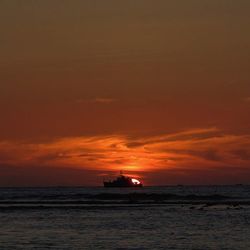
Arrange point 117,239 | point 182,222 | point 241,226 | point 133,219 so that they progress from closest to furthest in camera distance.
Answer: point 117,239 → point 241,226 → point 182,222 → point 133,219

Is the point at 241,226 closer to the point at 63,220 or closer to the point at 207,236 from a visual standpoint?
the point at 207,236

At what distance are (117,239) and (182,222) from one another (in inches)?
527

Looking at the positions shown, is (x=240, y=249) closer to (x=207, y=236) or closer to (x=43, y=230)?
(x=207, y=236)

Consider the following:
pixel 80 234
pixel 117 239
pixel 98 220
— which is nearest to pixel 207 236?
pixel 117 239

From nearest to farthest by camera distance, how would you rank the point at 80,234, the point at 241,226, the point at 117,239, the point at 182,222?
the point at 117,239
the point at 80,234
the point at 241,226
the point at 182,222

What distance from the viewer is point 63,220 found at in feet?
175

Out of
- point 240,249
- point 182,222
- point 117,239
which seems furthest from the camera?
point 182,222

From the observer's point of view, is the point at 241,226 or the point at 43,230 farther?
the point at 241,226

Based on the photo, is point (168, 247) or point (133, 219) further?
point (133, 219)

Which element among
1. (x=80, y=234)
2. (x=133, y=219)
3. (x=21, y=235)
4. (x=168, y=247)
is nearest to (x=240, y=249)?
(x=168, y=247)

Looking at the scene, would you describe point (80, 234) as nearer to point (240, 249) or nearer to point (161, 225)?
point (161, 225)

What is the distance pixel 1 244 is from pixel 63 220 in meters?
18.1

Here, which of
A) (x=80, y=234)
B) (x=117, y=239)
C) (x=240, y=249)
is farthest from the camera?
(x=80, y=234)

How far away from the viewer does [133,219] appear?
54188 mm
